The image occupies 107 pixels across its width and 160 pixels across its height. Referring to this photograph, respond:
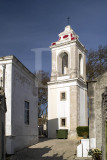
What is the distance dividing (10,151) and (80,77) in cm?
1562

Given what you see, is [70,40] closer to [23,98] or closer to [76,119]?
[76,119]

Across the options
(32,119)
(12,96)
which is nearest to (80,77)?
(32,119)

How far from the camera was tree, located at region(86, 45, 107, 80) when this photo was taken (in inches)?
1124

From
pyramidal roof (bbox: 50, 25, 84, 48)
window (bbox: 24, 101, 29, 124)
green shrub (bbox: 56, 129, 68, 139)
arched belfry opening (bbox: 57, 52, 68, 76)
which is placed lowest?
green shrub (bbox: 56, 129, 68, 139)

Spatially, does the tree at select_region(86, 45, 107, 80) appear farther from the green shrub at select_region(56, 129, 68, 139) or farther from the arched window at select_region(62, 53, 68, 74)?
the green shrub at select_region(56, 129, 68, 139)

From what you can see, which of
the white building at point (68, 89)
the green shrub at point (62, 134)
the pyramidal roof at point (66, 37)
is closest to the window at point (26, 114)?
the green shrub at point (62, 134)

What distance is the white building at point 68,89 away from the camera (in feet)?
81.3

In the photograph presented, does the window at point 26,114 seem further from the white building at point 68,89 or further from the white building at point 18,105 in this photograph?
the white building at point 68,89

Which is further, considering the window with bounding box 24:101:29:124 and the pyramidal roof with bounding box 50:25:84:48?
the pyramidal roof with bounding box 50:25:84:48

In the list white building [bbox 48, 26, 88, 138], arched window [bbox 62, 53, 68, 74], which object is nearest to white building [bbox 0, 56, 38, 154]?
white building [bbox 48, 26, 88, 138]

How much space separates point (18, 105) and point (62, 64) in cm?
1530

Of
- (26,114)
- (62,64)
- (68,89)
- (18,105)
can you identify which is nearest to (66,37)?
(62,64)

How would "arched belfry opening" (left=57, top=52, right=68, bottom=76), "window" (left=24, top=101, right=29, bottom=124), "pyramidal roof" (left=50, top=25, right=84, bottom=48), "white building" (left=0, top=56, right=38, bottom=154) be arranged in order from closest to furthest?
"white building" (left=0, top=56, right=38, bottom=154) → "window" (left=24, top=101, right=29, bottom=124) → "pyramidal roof" (left=50, top=25, right=84, bottom=48) → "arched belfry opening" (left=57, top=52, right=68, bottom=76)

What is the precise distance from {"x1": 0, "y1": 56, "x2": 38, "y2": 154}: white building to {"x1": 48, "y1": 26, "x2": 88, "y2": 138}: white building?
22.3 feet
